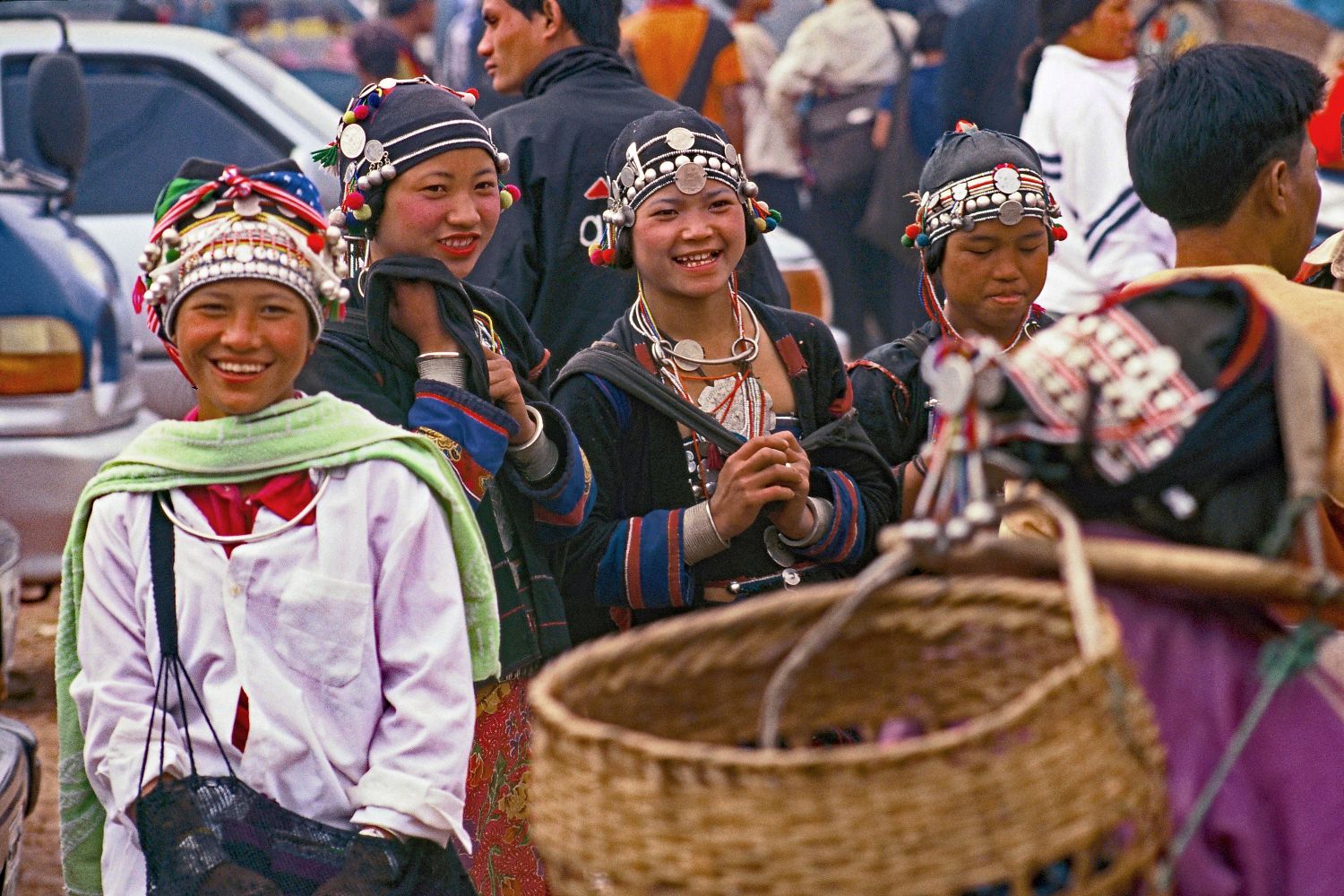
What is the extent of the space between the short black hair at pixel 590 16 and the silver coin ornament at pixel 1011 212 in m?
1.61

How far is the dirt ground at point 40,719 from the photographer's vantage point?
5.13 meters

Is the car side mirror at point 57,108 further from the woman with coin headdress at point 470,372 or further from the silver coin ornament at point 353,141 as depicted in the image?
the silver coin ornament at point 353,141

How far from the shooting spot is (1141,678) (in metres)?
2.07

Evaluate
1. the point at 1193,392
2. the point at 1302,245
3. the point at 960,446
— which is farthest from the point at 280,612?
the point at 1302,245

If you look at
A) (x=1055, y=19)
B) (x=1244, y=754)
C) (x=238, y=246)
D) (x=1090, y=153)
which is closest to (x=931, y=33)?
(x=1055, y=19)

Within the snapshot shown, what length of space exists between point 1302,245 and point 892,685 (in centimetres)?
116

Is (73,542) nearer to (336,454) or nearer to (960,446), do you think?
(336,454)

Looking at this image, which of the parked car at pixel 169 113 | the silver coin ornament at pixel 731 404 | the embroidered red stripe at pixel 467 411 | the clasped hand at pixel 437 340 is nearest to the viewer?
the embroidered red stripe at pixel 467 411

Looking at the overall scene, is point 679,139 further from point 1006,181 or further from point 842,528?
point 842,528

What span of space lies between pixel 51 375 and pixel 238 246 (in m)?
3.93

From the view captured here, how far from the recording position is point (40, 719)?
639cm

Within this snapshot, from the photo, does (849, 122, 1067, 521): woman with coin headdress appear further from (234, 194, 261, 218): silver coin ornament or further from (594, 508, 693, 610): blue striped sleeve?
(234, 194, 261, 218): silver coin ornament

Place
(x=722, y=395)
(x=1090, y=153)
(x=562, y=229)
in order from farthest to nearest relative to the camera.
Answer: (x=1090, y=153) → (x=562, y=229) → (x=722, y=395)

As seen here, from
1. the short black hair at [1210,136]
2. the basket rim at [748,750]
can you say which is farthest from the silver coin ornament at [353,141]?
the basket rim at [748,750]
